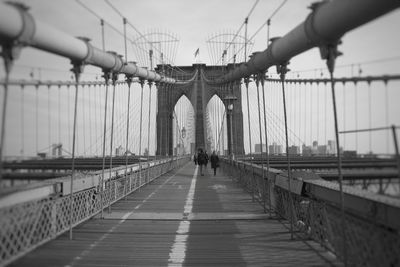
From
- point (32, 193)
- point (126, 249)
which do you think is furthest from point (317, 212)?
point (32, 193)

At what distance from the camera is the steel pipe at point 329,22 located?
2.74 meters

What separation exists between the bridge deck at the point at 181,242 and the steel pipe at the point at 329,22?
99.5 inches

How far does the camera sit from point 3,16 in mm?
2941

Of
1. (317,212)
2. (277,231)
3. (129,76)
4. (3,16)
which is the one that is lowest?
(277,231)

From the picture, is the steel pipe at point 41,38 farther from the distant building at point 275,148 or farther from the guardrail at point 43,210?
the distant building at point 275,148

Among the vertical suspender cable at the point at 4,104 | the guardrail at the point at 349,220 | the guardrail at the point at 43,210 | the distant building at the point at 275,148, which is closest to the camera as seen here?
the guardrail at the point at 349,220

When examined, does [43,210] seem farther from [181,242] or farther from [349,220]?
[349,220]

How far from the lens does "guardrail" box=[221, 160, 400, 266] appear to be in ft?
9.96

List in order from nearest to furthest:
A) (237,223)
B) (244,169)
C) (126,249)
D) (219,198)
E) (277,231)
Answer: (126,249) → (277,231) → (237,223) → (219,198) → (244,169)

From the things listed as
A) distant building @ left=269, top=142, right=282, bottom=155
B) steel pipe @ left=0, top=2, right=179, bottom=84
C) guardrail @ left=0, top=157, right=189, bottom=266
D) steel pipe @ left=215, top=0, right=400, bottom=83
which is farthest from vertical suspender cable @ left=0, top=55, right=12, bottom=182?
distant building @ left=269, top=142, right=282, bottom=155

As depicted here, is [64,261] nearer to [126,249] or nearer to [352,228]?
[126,249]

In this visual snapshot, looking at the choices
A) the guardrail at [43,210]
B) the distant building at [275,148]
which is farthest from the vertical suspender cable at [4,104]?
the distant building at [275,148]

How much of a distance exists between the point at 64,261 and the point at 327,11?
3936 mm

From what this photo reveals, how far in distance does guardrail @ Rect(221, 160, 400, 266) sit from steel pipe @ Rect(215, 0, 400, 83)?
4.78ft
